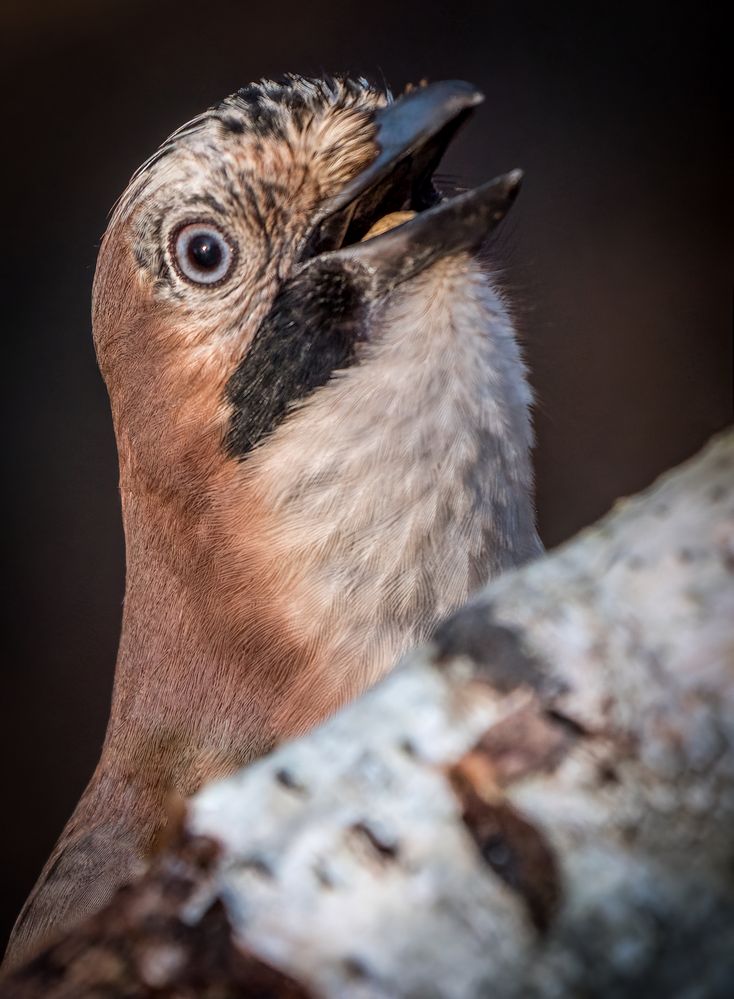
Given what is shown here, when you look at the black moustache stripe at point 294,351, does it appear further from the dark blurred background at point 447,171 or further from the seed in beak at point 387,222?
the dark blurred background at point 447,171

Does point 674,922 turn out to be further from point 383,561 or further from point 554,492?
point 554,492

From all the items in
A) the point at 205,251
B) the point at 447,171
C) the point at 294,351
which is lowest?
the point at 447,171

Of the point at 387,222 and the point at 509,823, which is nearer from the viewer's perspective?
the point at 509,823

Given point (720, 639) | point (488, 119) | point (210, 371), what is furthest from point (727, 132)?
point (720, 639)

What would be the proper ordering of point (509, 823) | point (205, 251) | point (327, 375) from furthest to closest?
point (205, 251), point (327, 375), point (509, 823)

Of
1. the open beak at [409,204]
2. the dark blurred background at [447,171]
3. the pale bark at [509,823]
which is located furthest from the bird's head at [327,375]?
the pale bark at [509,823]

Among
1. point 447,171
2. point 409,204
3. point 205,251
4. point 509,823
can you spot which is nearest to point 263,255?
point 205,251

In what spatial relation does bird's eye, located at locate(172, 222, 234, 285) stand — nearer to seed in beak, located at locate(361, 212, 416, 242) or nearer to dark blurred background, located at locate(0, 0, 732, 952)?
seed in beak, located at locate(361, 212, 416, 242)

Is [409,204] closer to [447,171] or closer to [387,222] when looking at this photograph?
[387,222]
